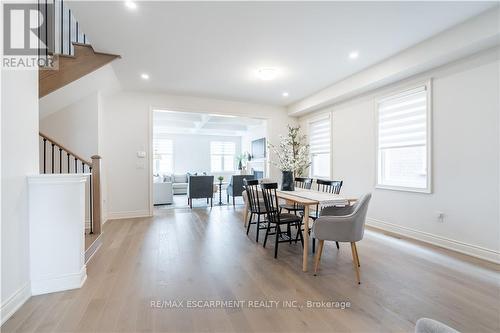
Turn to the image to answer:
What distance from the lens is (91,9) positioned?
8.26ft

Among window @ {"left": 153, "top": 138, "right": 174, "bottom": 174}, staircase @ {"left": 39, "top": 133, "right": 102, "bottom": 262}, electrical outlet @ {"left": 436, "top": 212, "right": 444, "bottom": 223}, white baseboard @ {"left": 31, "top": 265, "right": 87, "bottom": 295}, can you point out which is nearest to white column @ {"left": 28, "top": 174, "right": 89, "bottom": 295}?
white baseboard @ {"left": 31, "top": 265, "right": 87, "bottom": 295}

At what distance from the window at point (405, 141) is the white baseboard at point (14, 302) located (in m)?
4.79

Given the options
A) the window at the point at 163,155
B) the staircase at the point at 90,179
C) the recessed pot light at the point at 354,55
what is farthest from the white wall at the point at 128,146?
the window at the point at 163,155

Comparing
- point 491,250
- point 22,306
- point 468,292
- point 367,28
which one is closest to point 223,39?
point 367,28

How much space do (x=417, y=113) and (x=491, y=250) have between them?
2.03 m

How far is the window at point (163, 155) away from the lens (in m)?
10.4

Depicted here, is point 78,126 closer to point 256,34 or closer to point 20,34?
point 20,34

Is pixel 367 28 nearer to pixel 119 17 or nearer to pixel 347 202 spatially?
pixel 347 202

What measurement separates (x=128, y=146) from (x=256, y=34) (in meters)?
3.70

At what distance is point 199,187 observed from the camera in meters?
6.41

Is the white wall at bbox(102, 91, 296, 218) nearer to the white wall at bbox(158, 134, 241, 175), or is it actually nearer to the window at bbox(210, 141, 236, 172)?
the white wall at bbox(158, 134, 241, 175)

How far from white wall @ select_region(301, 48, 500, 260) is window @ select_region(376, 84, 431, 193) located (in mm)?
133

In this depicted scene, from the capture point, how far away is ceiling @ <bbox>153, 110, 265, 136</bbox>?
764 centimetres

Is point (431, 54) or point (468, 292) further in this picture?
point (431, 54)
